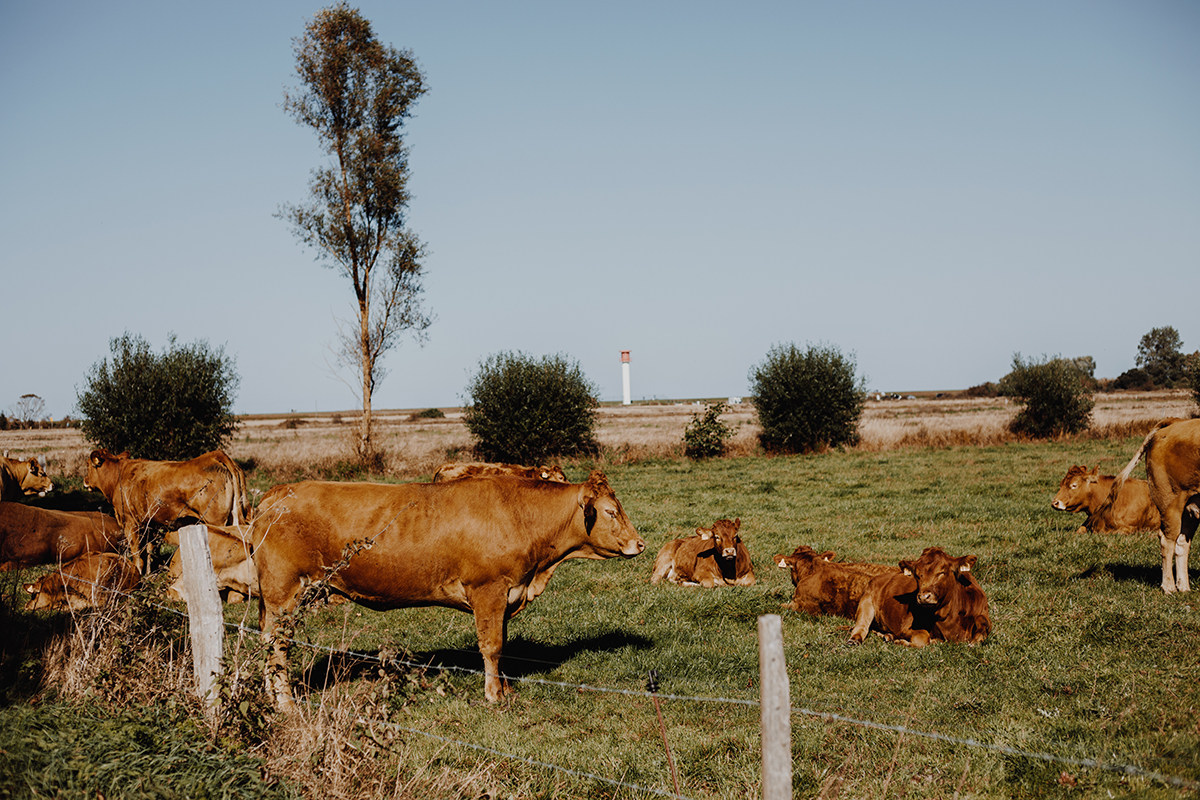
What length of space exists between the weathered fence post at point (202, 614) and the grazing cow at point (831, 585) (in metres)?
6.56

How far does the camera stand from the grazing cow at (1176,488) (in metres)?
9.05

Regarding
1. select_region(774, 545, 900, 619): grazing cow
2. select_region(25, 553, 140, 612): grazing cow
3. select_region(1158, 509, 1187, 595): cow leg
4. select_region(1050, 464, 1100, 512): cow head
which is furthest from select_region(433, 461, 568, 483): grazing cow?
select_region(1050, 464, 1100, 512): cow head

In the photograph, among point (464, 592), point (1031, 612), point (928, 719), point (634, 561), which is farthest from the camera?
point (634, 561)

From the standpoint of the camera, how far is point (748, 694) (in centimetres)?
651

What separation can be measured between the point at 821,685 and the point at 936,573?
6.36ft

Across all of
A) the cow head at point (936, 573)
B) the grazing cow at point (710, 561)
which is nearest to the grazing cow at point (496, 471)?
the grazing cow at point (710, 561)

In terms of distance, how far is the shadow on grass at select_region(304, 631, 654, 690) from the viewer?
7.55m

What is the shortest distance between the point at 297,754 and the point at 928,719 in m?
4.40

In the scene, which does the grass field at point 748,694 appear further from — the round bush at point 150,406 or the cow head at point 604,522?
the round bush at point 150,406

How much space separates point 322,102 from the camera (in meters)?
26.9

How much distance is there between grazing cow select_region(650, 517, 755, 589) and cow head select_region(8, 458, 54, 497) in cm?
1552

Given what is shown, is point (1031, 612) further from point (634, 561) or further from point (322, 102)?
point (322, 102)

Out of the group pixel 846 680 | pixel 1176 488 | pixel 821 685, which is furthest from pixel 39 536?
pixel 1176 488

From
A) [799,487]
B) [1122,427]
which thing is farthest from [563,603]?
[1122,427]
